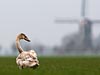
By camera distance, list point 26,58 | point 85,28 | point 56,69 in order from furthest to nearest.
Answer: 1. point 85,28
2. point 56,69
3. point 26,58

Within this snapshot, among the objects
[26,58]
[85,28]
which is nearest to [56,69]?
[26,58]

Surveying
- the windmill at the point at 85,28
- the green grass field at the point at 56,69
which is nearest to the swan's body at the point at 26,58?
the green grass field at the point at 56,69

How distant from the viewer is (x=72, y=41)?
6452 inches

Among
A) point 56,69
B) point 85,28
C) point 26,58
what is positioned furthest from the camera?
point 85,28

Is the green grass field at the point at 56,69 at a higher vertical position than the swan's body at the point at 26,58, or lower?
lower

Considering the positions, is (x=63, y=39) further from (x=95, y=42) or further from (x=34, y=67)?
(x=34, y=67)

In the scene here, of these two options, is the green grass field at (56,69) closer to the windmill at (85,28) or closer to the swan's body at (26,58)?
the swan's body at (26,58)

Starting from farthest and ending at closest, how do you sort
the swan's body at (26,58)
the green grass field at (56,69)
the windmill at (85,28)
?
1. the windmill at (85,28)
2. the swan's body at (26,58)
3. the green grass field at (56,69)

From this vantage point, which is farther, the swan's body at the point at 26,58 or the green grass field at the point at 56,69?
the swan's body at the point at 26,58

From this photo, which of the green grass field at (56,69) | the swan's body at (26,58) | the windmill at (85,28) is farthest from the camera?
the windmill at (85,28)

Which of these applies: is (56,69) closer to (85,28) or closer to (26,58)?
(26,58)

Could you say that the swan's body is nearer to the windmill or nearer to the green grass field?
the green grass field

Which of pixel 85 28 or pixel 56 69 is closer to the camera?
pixel 56 69

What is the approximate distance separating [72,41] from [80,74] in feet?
510
